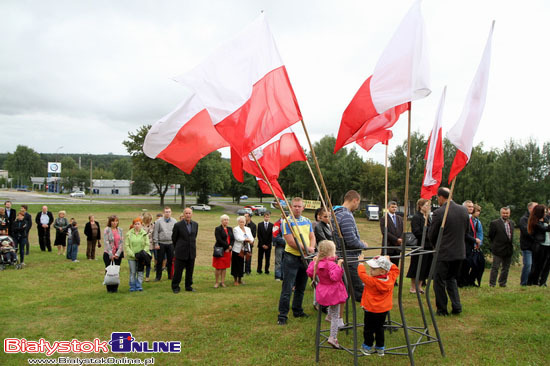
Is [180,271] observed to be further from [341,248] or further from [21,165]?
[21,165]

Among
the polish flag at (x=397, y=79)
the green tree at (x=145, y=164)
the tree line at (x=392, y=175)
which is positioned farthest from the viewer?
the green tree at (x=145, y=164)

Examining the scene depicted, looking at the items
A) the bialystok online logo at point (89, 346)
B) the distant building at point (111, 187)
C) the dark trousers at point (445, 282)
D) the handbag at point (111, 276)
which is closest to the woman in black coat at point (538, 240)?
the dark trousers at point (445, 282)

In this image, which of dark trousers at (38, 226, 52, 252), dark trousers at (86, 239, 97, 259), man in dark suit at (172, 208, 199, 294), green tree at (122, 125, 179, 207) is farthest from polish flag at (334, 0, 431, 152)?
green tree at (122, 125, 179, 207)

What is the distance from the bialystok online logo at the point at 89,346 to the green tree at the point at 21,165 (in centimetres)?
16181

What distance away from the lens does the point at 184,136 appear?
20.3 feet

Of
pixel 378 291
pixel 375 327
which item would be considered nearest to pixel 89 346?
pixel 375 327

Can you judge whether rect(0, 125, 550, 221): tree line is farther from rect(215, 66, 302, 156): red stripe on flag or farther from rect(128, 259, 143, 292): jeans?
rect(215, 66, 302, 156): red stripe on flag

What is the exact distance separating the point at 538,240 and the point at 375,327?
6975 mm

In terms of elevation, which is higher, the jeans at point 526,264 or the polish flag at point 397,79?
the polish flag at point 397,79

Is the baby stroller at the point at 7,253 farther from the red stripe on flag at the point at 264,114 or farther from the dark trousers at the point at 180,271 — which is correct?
the red stripe on flag at the point at 264,114

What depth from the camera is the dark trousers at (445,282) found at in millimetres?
7082

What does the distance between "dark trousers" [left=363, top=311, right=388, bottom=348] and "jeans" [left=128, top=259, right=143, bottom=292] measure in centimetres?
697

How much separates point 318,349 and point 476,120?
12.1ft

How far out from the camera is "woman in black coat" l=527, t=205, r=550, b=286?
980cm
